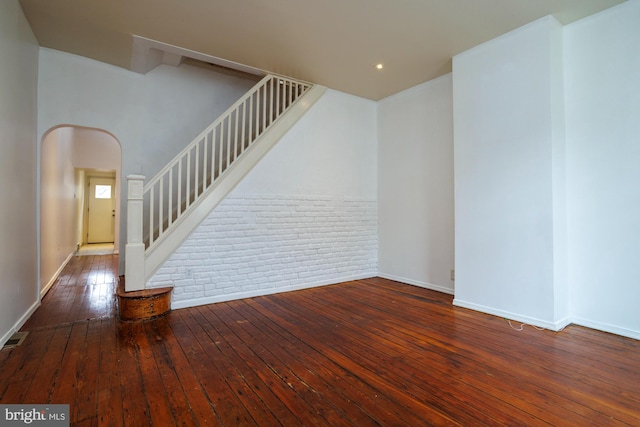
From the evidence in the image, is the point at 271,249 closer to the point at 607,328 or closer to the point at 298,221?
the point at 298,221

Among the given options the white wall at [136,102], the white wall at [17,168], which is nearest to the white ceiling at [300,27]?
the white wall at [136,102]

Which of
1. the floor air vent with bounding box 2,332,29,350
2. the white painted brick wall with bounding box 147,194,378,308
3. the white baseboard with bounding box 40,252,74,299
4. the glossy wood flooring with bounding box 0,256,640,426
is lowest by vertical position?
the glossy wood flooring with bounding box 0,256,640,426

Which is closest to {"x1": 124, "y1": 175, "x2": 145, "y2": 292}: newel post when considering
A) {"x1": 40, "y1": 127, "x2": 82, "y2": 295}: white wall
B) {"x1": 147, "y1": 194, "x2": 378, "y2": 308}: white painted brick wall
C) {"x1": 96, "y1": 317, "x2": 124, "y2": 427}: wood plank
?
{"x1": 147, "y1": 194, "x2": 378, "y2": 308}: white painted brick wall

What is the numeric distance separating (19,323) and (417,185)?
469cm

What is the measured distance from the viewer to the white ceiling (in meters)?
2.67

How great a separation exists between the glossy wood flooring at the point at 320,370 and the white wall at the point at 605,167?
13.3 inches

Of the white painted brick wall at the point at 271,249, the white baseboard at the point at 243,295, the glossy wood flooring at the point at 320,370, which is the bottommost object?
A: the glossy wood flooring at the point at 320,370

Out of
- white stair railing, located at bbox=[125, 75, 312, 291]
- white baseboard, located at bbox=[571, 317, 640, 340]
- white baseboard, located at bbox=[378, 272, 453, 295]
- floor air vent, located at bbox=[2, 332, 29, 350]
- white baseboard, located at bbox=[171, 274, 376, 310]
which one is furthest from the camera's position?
white baseboard, located at bbox=[378, 272, 453, 295]

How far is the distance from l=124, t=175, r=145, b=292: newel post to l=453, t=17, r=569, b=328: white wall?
11.5 feet

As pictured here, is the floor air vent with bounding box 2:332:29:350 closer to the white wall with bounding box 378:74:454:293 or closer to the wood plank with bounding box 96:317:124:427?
the wood plank with bounding box 96:317:124:427

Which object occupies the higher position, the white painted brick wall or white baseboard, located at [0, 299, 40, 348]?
the white painted brick wall

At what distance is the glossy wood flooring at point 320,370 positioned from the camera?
1.62 m

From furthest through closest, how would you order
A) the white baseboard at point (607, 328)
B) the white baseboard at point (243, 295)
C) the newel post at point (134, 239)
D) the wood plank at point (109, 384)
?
the white baseboard at point (243, 295)
the newel post at point (134, 239)
the white baseboard at point (607, 328)
the wood plank at point (109, 384)

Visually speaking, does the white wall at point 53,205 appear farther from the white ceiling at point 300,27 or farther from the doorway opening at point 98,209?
the doorway opening at point 98,209
